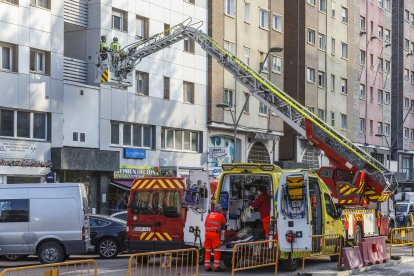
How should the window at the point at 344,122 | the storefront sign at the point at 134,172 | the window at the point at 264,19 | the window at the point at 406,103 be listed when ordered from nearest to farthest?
the storefront sign at the point at 134,172 → the window at the point at 264,19 → the window at the point at 344,122 → the window at the point at 406,103

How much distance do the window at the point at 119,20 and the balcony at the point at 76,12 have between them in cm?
153

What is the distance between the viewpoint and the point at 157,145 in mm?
39750

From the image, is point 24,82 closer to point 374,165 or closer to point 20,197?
point 20,197

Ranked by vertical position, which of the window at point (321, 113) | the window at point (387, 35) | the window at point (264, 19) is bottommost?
the window at point (321, 113)

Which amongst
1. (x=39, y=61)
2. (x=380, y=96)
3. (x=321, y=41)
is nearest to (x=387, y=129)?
(x=380, y=96)

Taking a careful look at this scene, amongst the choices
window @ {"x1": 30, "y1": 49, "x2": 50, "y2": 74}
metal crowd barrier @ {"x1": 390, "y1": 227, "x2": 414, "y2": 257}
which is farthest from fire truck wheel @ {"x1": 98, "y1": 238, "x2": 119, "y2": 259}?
window @ {"x1": 30, "y1": 49, "x2": 50, "y2": 74}

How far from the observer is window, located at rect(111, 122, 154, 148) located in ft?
122

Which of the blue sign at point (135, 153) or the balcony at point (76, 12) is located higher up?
the balcony at point (76, 12)

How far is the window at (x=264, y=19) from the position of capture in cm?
4950

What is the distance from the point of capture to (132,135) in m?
38.3

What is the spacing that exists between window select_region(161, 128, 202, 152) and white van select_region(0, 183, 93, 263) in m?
20.0

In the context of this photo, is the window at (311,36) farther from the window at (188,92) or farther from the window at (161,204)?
the window at (161,204)

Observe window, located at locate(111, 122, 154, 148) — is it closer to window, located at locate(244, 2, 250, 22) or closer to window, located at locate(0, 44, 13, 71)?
window, located at locate(0, 44, 13, 71)

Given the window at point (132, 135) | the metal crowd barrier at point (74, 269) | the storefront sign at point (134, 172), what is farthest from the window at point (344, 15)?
the metal crowd barrier at point (74, 269)
